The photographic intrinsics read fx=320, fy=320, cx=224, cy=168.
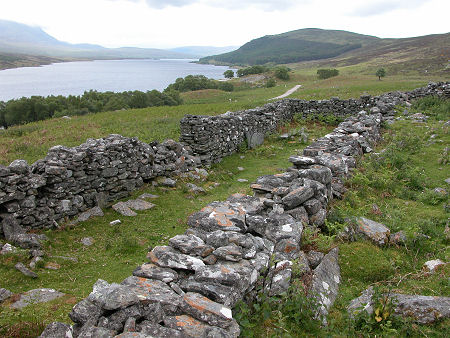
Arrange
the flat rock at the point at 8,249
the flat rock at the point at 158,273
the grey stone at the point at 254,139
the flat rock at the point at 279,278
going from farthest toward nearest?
the grey stone at the point at 254,139, the flat rock at the point at 8,249, the flat rock at the point at 279,278, the flat rock at the point at 158,273

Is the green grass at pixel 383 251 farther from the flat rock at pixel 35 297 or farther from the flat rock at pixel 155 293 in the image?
the flat rock at pixel 35 297

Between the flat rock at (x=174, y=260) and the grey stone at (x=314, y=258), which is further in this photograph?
the grey stone at (x=314, y=258)

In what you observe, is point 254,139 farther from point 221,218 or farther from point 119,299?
point 119,299

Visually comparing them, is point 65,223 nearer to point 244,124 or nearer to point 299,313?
point 299,313

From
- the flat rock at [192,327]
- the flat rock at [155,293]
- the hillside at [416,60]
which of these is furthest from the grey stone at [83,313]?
the hillside at [416,60]

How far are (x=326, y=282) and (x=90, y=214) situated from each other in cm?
735

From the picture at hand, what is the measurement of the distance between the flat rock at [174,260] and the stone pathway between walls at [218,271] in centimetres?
1

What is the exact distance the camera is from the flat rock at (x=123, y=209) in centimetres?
1010

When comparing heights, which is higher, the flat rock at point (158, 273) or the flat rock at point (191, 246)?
the flat rock at point (191, 246)

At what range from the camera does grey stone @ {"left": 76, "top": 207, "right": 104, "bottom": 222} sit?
9555mm

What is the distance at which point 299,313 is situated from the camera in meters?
4.44

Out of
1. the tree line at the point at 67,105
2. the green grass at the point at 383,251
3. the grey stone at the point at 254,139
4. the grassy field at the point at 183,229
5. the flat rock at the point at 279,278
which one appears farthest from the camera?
the tree line at the point at 67,105

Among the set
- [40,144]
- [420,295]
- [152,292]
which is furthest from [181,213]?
[40,144]

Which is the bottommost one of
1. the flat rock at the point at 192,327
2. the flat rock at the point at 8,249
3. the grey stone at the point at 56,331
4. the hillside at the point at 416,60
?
the flat rock at the point at 8,249
